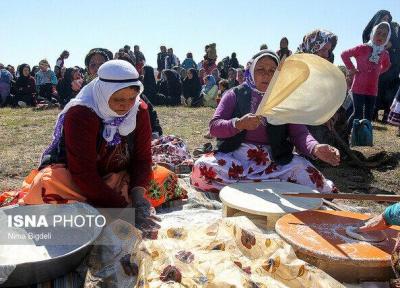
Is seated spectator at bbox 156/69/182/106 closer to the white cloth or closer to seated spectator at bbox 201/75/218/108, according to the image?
seated spectator at bbox 201/75/218/108

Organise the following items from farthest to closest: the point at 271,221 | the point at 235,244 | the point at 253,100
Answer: the point at 253,100, the point at 271,221, the point at 235,244

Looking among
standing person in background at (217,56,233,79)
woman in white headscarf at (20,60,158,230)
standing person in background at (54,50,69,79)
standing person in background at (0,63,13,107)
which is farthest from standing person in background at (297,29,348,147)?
standing person in background at (54,50,69,79)

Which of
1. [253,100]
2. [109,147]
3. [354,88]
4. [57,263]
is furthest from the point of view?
[354,88]

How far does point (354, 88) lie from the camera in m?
6.23

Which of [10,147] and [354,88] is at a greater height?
[354,88]

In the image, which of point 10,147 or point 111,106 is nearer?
point 111,106

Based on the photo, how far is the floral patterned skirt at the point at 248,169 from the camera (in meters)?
3.48

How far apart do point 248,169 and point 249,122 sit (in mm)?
562

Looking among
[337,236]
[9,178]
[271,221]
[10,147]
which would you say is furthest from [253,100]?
[10,147]

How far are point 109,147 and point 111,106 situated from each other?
0.29 meters

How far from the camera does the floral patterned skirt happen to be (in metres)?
3.48

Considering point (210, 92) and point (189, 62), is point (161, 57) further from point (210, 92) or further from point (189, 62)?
point (210, 92)

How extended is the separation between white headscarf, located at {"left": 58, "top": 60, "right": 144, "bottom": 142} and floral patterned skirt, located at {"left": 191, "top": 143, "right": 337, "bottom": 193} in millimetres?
1040

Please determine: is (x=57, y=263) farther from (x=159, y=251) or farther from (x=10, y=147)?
(x=10, y=147)
